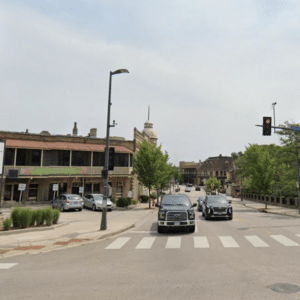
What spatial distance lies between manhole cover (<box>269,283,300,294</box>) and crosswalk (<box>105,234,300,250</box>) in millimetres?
4194

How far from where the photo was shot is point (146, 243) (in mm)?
11102

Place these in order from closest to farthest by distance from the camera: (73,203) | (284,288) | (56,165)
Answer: (284,288), (73,203), (56,165)

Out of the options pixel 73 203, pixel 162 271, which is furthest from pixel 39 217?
pixel 73 203

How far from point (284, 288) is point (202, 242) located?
5.30 m

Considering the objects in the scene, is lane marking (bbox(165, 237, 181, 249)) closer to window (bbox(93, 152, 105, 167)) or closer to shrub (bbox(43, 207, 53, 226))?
shrub (bbox(43, 207, 53, 226))

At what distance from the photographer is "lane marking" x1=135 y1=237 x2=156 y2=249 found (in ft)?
34.0

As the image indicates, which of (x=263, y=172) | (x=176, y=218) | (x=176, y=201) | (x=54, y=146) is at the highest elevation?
(x=54, y=146)

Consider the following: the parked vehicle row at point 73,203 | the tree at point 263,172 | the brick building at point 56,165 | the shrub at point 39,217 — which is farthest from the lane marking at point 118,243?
the tree at point 263,172

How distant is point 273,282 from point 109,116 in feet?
38.1

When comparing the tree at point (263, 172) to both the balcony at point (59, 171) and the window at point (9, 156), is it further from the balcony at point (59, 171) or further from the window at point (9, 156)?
the window at point (9, 156)

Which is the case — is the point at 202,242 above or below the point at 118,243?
above

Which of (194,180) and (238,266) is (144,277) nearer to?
(238,266)

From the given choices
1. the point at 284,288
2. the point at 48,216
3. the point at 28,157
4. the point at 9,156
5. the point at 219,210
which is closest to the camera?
the point at 284,288

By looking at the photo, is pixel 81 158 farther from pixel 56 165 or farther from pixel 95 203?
pixel 95 203
